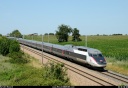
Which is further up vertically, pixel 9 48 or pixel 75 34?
pixel 75 34

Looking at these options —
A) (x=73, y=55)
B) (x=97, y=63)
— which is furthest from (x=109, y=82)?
(x=73, y=55)

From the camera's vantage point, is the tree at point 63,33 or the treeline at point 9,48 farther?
the tree at point 63,33

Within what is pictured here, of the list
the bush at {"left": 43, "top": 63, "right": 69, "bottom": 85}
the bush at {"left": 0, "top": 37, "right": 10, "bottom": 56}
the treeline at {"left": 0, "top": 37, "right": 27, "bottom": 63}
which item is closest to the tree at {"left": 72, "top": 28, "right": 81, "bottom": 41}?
the treeline at {"left": 0, "top": 37, "right": 27, "bottom": 63}

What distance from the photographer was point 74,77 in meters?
28.2

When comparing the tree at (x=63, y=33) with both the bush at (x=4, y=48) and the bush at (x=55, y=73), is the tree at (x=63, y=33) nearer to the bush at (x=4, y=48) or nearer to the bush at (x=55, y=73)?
the bush at (x=4, y=48)

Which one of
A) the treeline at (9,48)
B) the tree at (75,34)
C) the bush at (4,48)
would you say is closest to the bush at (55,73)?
the treeline at (9,48)

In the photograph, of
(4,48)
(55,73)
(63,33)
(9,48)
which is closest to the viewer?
(55,73)

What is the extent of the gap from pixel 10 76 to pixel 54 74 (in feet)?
25.5

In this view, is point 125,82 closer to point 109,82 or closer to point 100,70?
point 109,82

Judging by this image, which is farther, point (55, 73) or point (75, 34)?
point (75, 34)

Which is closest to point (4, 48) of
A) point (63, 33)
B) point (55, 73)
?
point (55, 73)

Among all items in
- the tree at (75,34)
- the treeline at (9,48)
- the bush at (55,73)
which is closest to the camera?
the bush at (55,73)

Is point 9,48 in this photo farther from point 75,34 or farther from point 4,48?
point 75,34

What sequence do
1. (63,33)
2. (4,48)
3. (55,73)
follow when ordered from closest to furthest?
1. (55,73)
2. (4,48)
3. (63,33)
